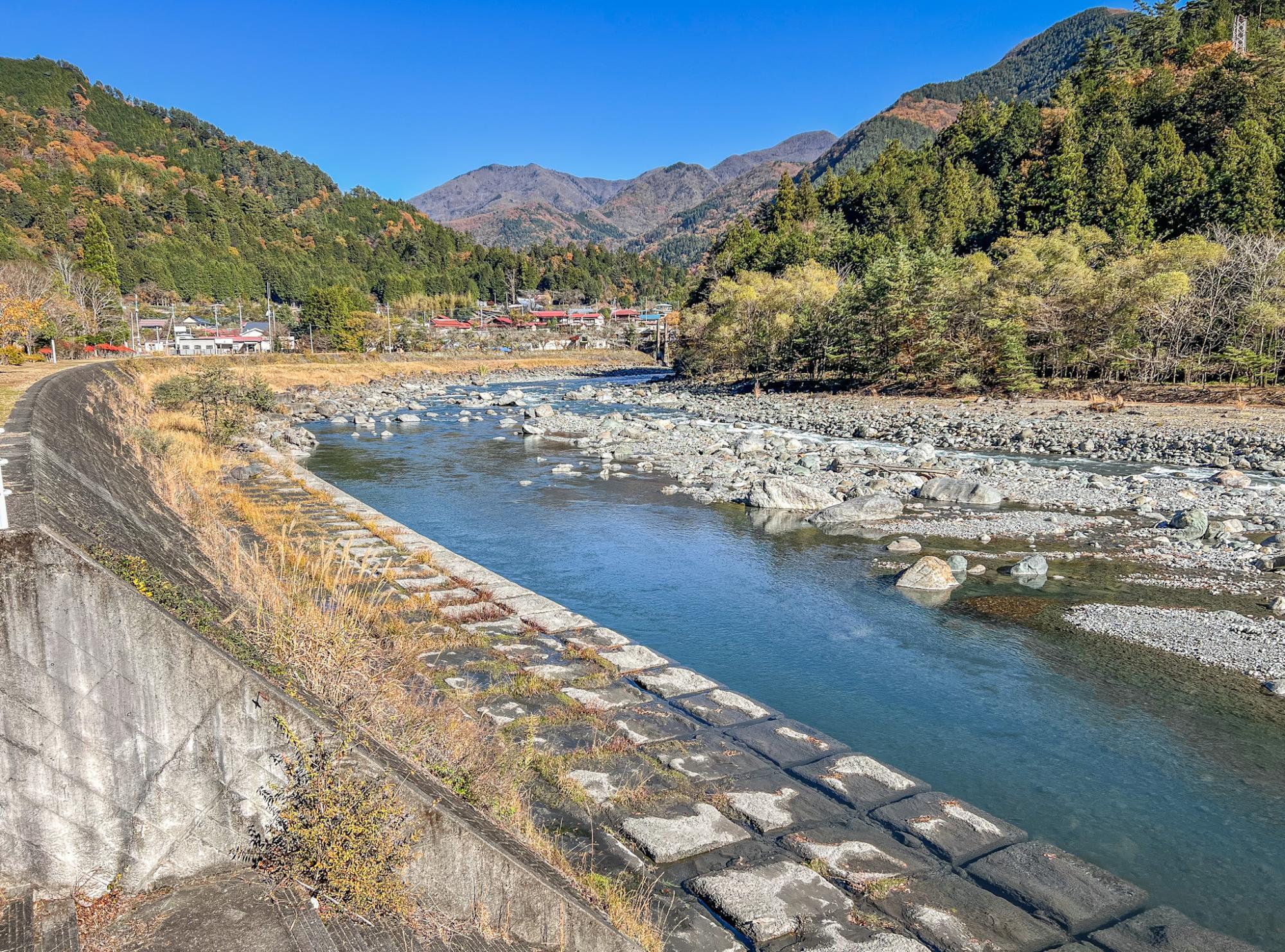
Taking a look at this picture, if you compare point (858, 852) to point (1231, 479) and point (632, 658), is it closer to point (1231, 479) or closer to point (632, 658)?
point (632, 658)

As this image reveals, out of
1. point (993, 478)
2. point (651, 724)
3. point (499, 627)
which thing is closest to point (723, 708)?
point (651, 724)

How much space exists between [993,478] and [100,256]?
239 feet

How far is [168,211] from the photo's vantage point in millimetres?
101750

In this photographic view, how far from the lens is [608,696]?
668 centimetres

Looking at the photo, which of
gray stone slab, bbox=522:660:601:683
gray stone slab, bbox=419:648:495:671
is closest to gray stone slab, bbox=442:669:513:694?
gray stone slab, bbox=419:648:495:671

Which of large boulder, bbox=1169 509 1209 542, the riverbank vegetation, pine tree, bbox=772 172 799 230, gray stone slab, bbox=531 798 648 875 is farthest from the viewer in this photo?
pine tree, bbox=772 172 799 230

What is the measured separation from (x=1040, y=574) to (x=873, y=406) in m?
25.4

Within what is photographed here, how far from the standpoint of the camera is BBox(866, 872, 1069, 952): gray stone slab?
4082mm

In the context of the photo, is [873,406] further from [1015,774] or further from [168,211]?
[168,211]

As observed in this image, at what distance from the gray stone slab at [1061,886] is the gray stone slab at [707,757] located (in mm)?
1602

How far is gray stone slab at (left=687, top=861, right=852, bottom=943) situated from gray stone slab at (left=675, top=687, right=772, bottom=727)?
2.00 meters

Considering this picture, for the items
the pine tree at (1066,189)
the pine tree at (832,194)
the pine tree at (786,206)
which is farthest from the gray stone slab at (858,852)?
the pine tree at (832,194)

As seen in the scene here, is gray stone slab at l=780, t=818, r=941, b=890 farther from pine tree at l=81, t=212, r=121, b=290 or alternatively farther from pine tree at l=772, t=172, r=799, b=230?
pine tree at l=772, t=172, r=799, b=230

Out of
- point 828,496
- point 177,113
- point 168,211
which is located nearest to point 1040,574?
point 828,496
